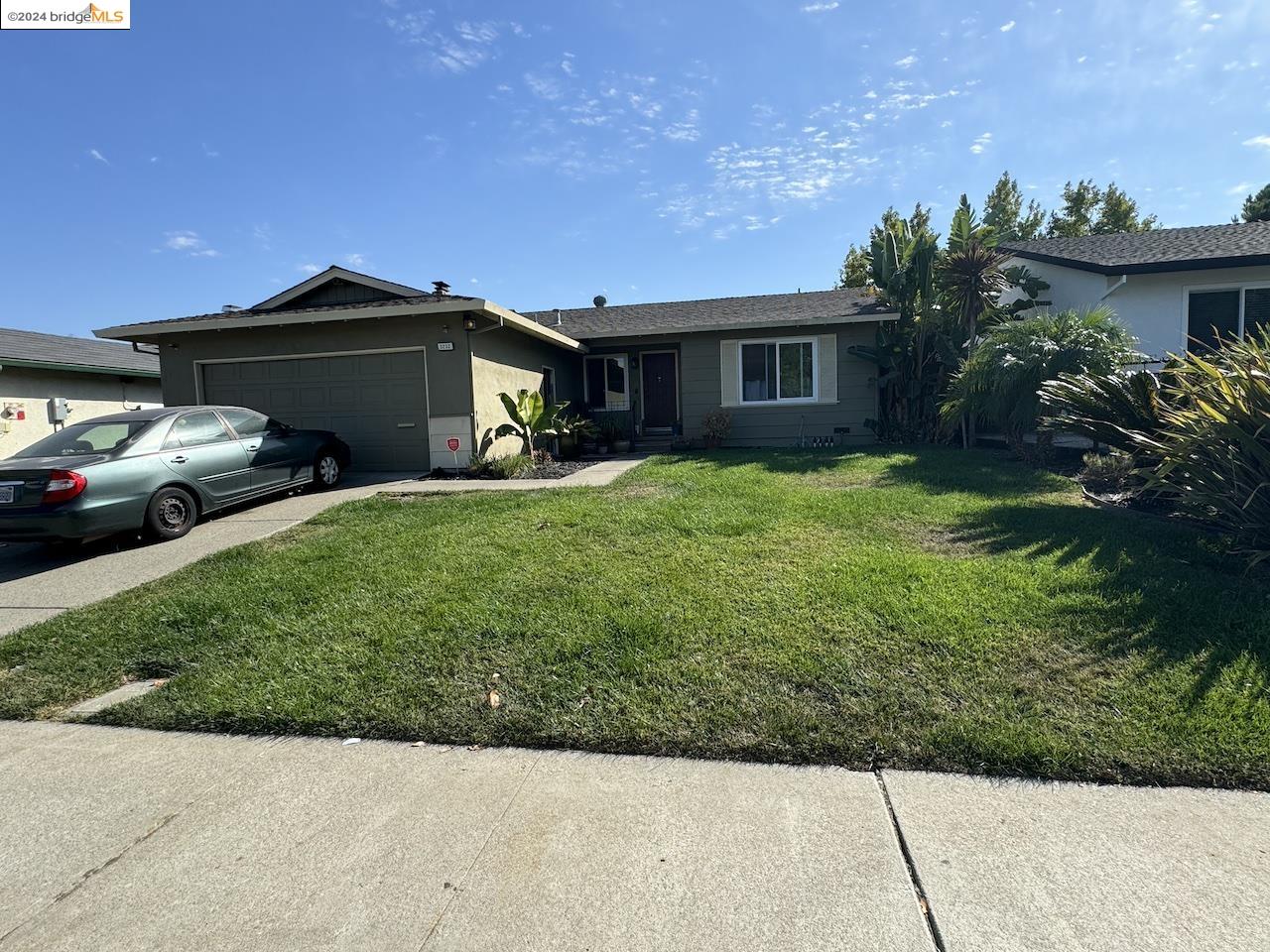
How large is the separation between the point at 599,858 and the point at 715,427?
1204cm

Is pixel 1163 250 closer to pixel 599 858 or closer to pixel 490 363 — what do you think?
pixel 490 363

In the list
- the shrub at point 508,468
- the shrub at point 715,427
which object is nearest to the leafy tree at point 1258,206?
the shrub at point 715,427

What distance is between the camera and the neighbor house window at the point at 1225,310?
1195cm

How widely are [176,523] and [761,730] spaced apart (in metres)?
6.94

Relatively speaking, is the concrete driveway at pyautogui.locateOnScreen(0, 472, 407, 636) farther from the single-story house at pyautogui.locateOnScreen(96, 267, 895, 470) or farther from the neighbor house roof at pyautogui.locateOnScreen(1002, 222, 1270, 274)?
the neighbor house roof at pyautogui.locateOnScreen(1002, 222, 1270, 274)

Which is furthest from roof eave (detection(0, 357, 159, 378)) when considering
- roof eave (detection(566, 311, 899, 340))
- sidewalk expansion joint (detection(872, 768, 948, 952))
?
sidewalk expansion joint (detection(872, 768, 948, 952))

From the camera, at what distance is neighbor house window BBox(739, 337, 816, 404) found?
14367 mm

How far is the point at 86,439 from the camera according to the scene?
275 inches

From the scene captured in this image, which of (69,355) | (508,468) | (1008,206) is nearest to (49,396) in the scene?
(69,355)

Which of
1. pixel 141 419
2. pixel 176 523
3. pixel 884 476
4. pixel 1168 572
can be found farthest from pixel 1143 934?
pixel 141 419

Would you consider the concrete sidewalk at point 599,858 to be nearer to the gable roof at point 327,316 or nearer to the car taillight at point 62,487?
the car taillight at point 62,487

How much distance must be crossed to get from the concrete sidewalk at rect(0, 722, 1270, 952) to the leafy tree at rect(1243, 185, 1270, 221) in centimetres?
3899

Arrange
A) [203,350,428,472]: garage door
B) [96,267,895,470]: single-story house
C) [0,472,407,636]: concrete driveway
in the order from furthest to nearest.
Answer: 1. [203,350,428,472]: garage door
2. [96,267,895,470]: single-story house
3. [0,472,407,636]: concrete driveway

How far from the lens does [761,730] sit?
3.13 meters
